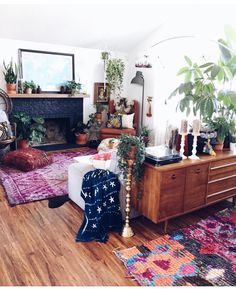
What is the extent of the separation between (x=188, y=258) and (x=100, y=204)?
35.9 inches

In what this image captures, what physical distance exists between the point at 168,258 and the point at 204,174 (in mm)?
942

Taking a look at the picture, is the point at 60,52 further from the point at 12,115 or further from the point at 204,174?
the point at 204,174

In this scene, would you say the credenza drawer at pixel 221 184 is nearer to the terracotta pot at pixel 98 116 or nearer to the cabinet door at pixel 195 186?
the cabinet door at pixel 195 186

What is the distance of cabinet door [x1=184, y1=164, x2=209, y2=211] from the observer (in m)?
2.62

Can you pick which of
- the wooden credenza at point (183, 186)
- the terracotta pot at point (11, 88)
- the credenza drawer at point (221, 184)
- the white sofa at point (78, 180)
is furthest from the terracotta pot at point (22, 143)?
the credenza drawer at point (221, 184)

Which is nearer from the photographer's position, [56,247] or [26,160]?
[56,247]

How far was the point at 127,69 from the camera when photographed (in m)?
6.61

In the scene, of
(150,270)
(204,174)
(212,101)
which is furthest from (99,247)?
(212,101)

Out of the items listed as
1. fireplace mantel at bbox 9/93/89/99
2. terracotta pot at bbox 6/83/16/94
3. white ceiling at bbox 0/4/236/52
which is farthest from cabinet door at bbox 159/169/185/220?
terracotta pot at bbox 6/83/16/94

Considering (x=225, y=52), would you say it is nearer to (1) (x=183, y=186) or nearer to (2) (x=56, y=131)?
(1) (x=183, y=186)

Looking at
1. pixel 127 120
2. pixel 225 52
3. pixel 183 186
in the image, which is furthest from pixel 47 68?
pixel 183 186

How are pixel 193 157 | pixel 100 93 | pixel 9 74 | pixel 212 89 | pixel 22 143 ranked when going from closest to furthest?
1. pixel 193 157
2. pixel 212 89
3. pixel 9 74
4. pixel 22 143
5. pixel 100 93

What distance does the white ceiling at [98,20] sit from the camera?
14.6 feet

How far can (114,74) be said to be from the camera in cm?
620
